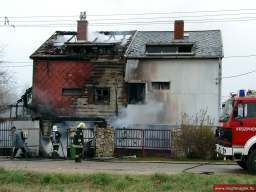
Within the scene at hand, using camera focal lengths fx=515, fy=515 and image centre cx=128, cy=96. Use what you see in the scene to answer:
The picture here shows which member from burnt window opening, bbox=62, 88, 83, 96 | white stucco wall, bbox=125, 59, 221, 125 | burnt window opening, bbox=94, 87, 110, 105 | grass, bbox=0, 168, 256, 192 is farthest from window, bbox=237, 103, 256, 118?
burnt window opening, bbox=62, 88, 83, 96

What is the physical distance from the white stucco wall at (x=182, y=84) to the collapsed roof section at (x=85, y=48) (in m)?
2.10

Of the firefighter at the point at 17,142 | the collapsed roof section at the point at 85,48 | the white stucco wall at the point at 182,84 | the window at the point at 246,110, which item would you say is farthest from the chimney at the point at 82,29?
the window at the point at 246,110

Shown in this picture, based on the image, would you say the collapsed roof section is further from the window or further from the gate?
the window

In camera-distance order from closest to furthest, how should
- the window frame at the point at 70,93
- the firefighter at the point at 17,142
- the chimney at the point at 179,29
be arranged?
the firefighter at the point at 17,142
the window frame at the point at 70,93
the chimney at the point at 179,29

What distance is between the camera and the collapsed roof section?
34.0 m

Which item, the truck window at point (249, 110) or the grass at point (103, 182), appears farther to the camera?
the truck window at point (249, 110)

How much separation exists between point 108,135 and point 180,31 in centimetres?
1132

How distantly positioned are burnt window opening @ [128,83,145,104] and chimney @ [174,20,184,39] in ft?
15.3

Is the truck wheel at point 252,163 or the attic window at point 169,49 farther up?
the attic window at point 169,49

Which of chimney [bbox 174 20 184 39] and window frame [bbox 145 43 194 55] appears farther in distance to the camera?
chimney [bbox 174 20 184 39]

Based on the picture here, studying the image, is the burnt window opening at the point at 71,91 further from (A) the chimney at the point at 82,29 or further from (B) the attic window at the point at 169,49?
(B) the attic window at the point at 169,49

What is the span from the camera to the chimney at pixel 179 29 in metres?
34.9

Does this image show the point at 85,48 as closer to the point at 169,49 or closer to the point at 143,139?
the point at 169,49

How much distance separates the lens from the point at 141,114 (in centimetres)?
3284
